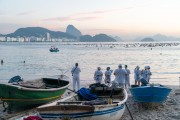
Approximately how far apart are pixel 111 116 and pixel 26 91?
4.59 metres

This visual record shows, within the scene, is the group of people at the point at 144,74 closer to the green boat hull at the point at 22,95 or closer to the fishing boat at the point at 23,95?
the fishing boat at the point at 23,95

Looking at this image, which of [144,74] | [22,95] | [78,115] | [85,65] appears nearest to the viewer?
[78,115]

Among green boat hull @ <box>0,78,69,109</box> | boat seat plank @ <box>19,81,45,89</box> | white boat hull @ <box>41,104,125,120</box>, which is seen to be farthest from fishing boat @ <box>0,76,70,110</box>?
white boat hull @ <box>41,104,125,120</box>

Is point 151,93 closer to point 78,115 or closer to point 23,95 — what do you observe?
point 78,115

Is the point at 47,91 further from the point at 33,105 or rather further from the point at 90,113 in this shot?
the point at 90,113

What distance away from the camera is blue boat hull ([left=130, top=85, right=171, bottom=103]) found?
47.7ft

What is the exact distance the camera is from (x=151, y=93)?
14555 millimetres

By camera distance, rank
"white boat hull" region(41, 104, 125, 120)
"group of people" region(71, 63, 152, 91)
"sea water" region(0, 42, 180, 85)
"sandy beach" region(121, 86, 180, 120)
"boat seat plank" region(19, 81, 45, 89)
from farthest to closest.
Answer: "sea water" region(0, 42, 180, 85), "group of people" region(71, 63, 152, 91), "boat seat plank" region(19, 81, 45, 89), "sandy beach" region(121, 86, 180, 120), "white boat hull" region(41, 104, 125, 120)

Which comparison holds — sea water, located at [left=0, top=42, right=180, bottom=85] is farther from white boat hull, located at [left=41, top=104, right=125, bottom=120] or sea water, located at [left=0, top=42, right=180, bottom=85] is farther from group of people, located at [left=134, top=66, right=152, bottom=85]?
white boat hull, located at [left=41, top=104, right=125, bottom=120]

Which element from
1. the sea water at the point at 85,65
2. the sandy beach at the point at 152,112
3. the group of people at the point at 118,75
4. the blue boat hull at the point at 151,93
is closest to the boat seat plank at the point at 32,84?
the sandy beach at the point at 152,112

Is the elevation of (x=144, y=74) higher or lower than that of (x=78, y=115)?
higher

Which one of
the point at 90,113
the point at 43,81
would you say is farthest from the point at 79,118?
the point at 43,81

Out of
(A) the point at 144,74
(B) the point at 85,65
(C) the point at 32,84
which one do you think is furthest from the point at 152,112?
(B) the point at 85,65

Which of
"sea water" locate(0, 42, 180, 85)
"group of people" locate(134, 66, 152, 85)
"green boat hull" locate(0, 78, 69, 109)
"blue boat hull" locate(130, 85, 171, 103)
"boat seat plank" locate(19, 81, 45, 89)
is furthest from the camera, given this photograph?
"sea water" locate(0, 42, 180, 85)
